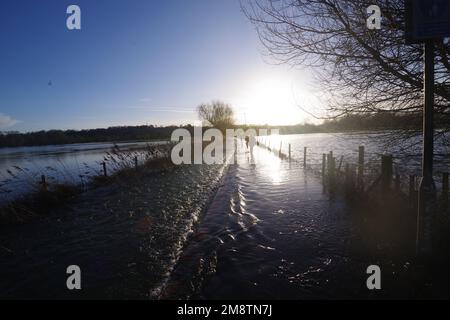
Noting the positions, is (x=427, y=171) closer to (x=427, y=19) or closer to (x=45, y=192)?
(x=427, y=19)

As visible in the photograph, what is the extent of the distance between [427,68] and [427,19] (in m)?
0.67

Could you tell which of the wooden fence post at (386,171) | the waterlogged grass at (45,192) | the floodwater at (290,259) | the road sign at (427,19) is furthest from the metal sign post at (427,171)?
the waterlogged grass at (45,192)

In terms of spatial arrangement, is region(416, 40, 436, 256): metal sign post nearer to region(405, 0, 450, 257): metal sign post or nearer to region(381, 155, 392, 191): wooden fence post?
region(405, 0, 450, 257): metal sign post

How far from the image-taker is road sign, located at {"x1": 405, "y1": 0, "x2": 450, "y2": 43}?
3768mm

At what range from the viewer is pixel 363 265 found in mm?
4730

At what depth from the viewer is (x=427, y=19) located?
3842 millimetres

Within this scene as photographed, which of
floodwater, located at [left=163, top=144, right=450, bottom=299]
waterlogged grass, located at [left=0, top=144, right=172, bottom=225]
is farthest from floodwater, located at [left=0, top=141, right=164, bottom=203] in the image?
floodwater, located at [left=163, top=144, right=450, bottom=299]

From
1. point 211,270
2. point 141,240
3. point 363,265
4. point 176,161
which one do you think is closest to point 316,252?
point 363,265

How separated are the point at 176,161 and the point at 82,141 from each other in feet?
273

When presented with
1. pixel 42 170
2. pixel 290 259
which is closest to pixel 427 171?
pixel 290 259

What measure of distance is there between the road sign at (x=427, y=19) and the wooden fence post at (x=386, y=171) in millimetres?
4329

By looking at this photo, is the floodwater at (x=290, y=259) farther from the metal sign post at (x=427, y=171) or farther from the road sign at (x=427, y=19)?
the road sign at (x=427, y=19)

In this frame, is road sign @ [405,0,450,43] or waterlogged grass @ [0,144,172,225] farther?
waterlogged grass @ [0,144,172,225]
